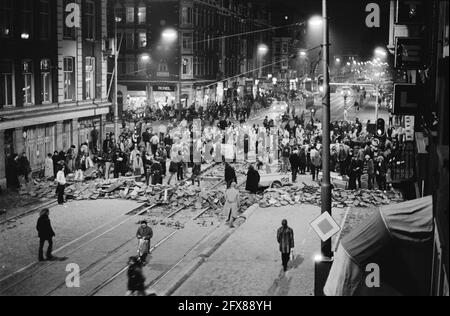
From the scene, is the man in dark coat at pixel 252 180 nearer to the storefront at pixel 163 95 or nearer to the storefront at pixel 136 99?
the storefront at pixel 163 95

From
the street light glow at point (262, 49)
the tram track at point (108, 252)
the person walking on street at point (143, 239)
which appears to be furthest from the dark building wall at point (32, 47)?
the street light glow at point (262, 49)

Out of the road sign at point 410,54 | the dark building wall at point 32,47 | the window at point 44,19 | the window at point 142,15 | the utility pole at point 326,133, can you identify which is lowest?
the utility pole at point 326,133

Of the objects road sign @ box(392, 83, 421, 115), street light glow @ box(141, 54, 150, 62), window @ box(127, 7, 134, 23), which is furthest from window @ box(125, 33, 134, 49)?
road sign @ box(392, 83, 421, 115)

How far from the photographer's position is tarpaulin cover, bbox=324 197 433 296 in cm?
1048

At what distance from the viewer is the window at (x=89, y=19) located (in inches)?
1496

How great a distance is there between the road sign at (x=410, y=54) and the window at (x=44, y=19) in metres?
22.6

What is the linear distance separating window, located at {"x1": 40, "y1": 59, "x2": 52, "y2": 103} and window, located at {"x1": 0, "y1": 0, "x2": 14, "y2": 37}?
3.27 meters

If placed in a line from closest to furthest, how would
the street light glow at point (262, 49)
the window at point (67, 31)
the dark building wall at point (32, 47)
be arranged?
1. the dark building wall at point (32, 47)
2. the window at point (67, 31)
3. the street light glow at point (262, 49)

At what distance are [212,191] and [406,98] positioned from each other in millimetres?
10672

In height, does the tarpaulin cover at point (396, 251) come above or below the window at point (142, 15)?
below

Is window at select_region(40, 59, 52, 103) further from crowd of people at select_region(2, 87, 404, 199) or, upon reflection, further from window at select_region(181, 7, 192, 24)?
window at select_region(181, 7, 192, 24)

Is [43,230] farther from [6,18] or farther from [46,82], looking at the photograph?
[46,82]
